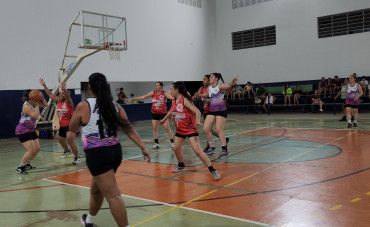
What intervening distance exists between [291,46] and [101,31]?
14.6 m

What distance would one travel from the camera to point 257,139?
1177cm

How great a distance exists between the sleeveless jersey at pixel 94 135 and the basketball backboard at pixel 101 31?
10.4m

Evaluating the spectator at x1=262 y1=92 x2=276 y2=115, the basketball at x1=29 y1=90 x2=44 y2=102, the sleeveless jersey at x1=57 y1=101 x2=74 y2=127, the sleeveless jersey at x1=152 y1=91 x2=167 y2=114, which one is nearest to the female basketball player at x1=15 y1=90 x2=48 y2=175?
the basketball at x1=29 y1=90 x2=44 y2=102

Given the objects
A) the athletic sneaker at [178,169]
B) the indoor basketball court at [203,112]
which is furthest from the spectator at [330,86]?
the athletic sneaker at [178,169]

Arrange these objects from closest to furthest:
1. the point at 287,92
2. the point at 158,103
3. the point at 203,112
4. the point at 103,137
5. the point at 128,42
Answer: the point at 103,137
the point at 158,103
the point at 203,112
the point at 128,42
the point at 287,92

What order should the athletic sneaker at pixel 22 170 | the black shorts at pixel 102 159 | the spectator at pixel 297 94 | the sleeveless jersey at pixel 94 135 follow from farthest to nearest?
the spectator at pixel 297 94, the athletic sneaker at pixel 22 170, the sleeveless jersey at pixel 94 135, the black shorts at pixel 102 159

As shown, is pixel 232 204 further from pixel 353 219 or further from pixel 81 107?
pixel 81 107

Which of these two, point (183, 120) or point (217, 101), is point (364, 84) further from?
point (183, 120)

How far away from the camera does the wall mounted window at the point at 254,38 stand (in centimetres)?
2480

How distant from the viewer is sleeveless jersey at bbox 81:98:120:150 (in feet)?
12.2

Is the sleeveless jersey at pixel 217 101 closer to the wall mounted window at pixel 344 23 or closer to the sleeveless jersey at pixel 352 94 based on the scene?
the sleeveless jersey at pixel 352 94

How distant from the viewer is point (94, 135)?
3.74 metres

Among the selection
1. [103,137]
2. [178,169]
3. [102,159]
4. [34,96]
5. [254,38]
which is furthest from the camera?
[254,38]

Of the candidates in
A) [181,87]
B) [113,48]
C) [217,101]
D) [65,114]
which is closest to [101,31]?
[113,48]
